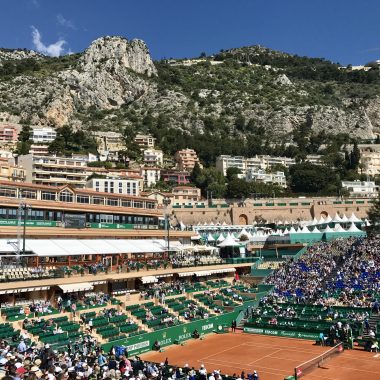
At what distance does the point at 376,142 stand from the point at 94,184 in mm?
135041

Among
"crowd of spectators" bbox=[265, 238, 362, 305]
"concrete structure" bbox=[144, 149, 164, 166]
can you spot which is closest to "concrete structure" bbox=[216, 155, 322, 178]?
"concrete structure" bbox=[144, 149, 164, 166]

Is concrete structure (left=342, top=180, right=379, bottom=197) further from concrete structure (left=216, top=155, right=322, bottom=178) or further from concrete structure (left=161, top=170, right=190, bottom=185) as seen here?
→ concrete structure (left=161, top=170, right=190, bottom=185)

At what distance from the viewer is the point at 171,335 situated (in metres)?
39.5

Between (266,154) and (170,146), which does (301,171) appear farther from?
(170,146)

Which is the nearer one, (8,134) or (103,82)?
(8,134)

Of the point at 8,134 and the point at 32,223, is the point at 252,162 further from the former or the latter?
the point at 32,223

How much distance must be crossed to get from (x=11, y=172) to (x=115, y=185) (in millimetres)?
21934

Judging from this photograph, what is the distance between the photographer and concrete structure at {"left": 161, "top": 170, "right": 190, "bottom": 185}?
141 metres

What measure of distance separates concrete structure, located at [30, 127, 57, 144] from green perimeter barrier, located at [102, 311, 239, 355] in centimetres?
11459

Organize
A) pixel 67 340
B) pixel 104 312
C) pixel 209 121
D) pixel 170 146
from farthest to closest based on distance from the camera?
pixel 209 121 < pixel 170 146 < pixel 104 312 < pixel 67 340

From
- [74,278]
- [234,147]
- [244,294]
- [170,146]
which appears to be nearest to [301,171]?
[234,147]

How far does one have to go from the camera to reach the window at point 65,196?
54175mm

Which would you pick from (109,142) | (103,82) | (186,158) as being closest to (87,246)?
(186,158)

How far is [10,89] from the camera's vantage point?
179 metres
